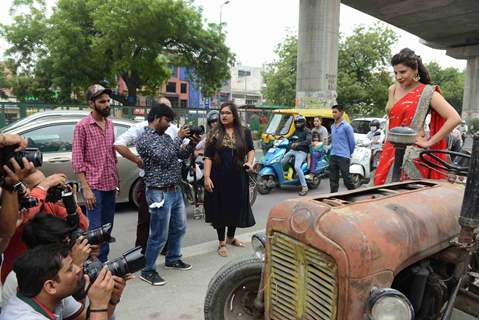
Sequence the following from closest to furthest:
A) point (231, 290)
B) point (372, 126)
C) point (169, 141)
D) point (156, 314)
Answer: point (231, 290)
point (156, 314)
point (169, 141)
point (372, 126)

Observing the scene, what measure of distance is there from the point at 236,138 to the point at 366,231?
281 centimetres

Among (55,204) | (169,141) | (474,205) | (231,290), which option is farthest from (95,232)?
(474,205)

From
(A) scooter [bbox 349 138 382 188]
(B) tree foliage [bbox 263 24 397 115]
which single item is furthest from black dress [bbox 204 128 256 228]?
(B) tree foliage [bbox 263 24 397 115]

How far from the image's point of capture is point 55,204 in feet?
8.41

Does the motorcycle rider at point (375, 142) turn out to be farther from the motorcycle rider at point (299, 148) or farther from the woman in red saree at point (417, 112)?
the woman in red saree at point (417, 112)

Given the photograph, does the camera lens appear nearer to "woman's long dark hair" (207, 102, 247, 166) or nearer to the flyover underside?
"woman's long dark hair" (207, 102, 247, 166)

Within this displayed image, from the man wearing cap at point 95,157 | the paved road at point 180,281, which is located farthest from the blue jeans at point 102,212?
the paved road at point 180,281

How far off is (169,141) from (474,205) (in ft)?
8.69

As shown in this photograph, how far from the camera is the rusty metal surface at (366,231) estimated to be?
1.73 meters

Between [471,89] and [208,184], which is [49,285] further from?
[471,89]

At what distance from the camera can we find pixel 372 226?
183 centimetres

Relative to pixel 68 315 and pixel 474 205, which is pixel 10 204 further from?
pixel 474 205

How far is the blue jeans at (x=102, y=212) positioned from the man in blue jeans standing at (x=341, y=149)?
158 inches

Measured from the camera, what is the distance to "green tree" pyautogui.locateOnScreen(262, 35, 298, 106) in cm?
3069
